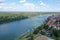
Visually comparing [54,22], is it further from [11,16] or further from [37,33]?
[11,16]

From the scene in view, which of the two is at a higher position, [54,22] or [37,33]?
[54,22]

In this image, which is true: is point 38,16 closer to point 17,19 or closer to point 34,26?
point 34,26

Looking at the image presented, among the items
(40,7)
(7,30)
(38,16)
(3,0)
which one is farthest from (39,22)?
(3,0)

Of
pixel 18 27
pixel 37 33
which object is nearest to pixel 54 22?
pixel 37 33

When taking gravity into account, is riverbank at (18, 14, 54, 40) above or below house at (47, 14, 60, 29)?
below

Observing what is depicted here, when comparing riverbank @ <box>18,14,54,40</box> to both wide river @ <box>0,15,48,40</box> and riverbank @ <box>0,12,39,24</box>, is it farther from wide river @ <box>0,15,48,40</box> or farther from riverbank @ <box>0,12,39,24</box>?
riverbank @ <box>0,12,39,24</box>

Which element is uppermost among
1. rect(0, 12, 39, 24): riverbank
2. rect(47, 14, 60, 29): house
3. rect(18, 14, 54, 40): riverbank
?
rect(0, 12, 39, 24): riverbank

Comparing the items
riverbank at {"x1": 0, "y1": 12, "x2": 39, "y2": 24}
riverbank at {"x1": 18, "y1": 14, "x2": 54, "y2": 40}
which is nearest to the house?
riverbank at {"x1": 18, "y1": 14, "x2": 54, "y2": 40}

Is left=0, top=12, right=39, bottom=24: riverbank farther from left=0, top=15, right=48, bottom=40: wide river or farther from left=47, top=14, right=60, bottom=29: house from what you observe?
left=47, top=14, right=60, bottom=29: house
